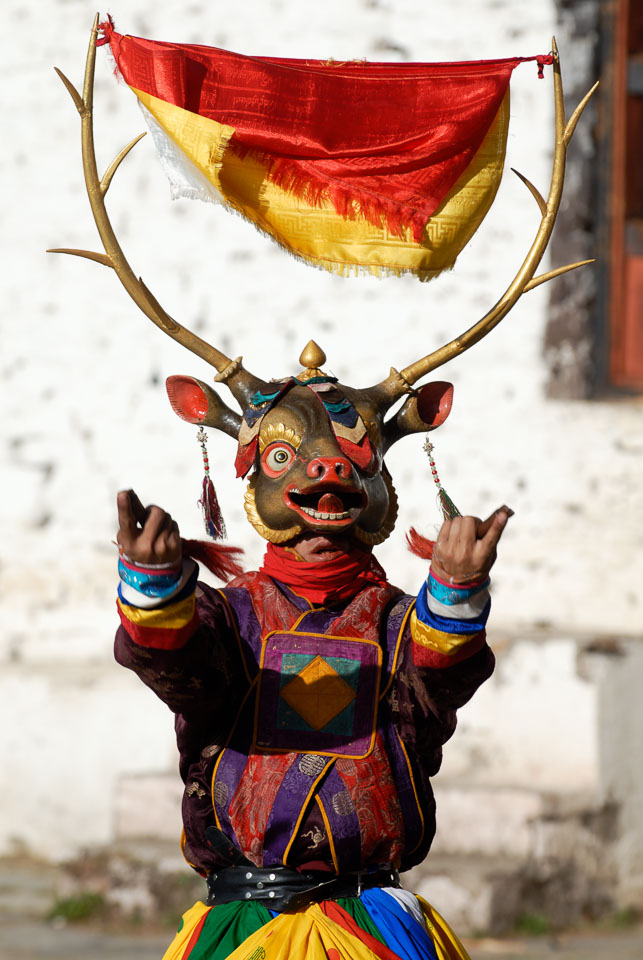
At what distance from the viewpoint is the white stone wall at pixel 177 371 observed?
610 cm

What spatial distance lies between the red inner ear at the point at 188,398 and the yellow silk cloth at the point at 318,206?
421 millimetres

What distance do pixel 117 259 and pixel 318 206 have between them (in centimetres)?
52

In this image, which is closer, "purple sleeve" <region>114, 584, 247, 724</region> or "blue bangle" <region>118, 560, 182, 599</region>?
"blue bangle" <region>118, 560, 182, 599</region>

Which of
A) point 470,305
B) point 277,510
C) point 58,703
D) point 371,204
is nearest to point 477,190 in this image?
point 371,204

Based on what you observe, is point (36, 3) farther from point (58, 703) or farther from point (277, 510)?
point (277, 510)

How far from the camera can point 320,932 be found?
264 cm

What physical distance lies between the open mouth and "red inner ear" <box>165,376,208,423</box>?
383 mm

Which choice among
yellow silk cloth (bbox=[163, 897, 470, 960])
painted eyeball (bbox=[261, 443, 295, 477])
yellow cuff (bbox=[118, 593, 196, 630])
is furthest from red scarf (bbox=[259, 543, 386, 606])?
yellow silk cloth (bbox=[163, 897, 470, 960])

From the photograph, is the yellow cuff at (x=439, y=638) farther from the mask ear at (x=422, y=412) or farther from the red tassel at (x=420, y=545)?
the mask ear at (x=422, y=412)

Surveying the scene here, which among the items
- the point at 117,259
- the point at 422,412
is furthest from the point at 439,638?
the point at 117,259

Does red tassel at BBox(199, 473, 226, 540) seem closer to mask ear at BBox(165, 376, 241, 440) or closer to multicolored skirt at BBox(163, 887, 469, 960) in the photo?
mask ear at BBox(165, 376, 241, 440)

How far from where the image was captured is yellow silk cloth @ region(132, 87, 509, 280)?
10.3 feet

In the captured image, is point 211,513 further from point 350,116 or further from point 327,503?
point 350,116

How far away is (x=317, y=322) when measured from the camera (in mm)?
6273
